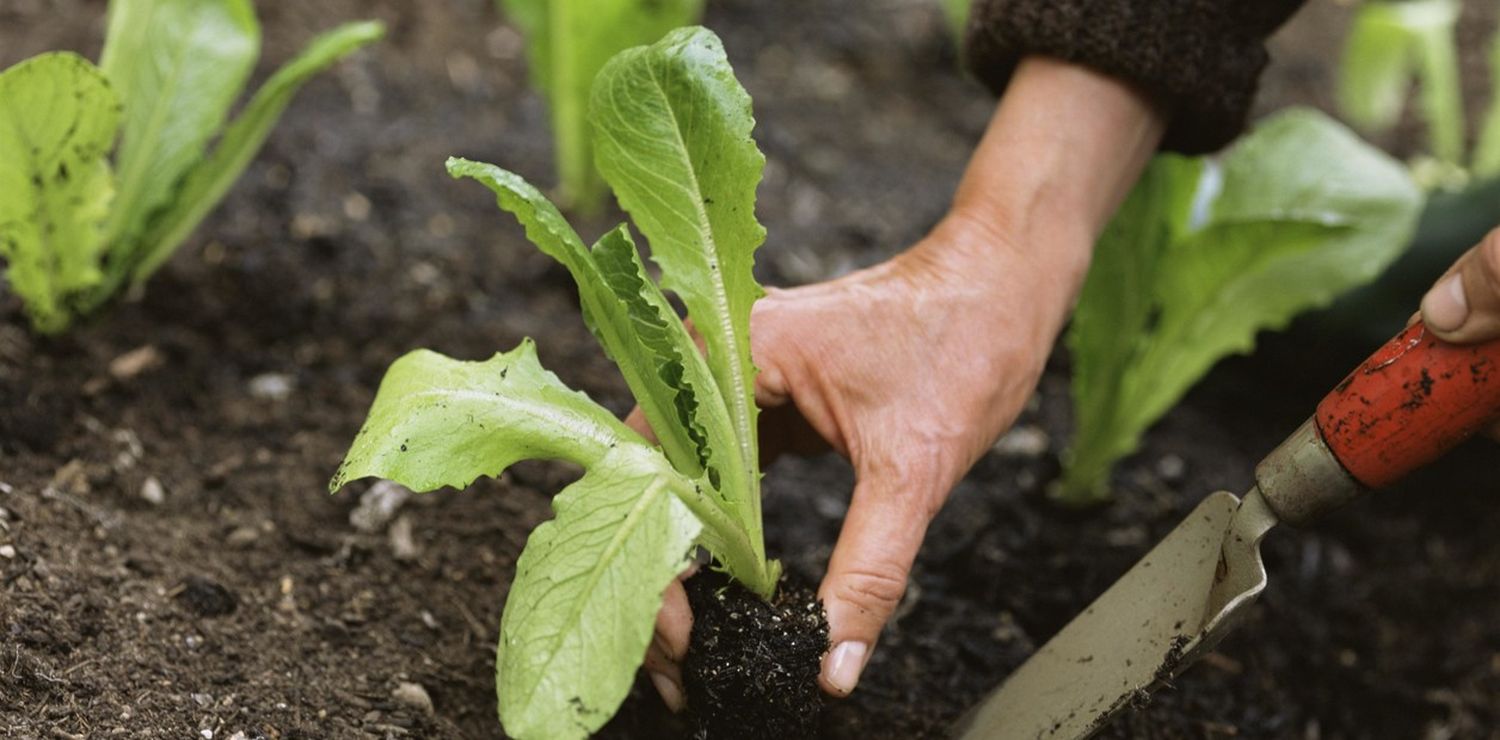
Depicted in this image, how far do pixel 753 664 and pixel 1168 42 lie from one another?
0.82m

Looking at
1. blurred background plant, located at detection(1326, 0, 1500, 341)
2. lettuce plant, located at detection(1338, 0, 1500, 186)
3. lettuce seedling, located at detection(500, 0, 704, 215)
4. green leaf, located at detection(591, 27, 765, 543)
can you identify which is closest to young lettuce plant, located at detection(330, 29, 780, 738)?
green leaf, located at detection(591, 27, 765, 543)

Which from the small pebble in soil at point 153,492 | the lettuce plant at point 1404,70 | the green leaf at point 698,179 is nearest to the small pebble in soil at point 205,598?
the small pebble in soil at point 153,492

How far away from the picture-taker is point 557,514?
1068 mm

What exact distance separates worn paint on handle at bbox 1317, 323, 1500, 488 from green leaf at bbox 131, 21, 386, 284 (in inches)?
45.0

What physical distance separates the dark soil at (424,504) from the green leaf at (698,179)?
296 mm

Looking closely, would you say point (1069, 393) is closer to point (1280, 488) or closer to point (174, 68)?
point (1280, 488)

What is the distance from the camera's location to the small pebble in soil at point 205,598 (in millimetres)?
1335

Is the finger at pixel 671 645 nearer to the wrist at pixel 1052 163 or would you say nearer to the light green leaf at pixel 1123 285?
the wrist at pixel 1052 163

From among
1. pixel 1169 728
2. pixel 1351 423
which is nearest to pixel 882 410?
pixel 1351 423

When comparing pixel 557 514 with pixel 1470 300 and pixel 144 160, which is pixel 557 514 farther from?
pixel 144 160

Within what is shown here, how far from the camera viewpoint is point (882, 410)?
1290 millimetres

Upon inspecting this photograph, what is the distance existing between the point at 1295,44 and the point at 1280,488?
2398mm

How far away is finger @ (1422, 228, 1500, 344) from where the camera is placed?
1021mm

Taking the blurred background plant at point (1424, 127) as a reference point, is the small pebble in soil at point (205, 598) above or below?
above
